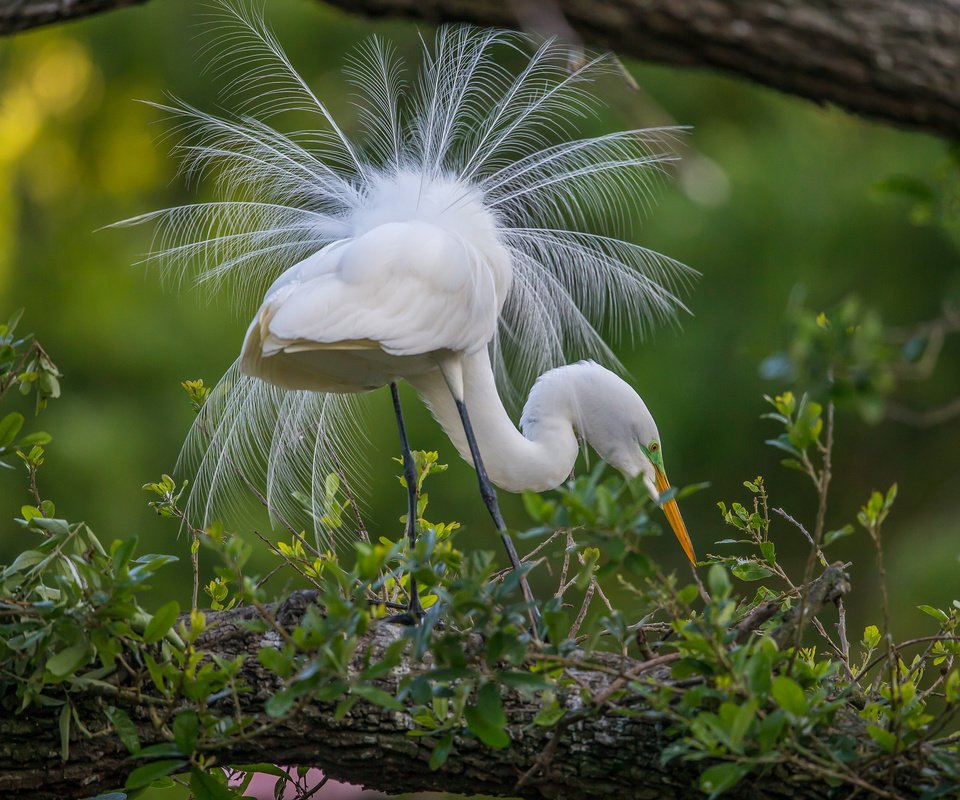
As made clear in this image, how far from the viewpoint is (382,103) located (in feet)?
8.32

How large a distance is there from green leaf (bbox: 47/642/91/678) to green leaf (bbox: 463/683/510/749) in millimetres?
485

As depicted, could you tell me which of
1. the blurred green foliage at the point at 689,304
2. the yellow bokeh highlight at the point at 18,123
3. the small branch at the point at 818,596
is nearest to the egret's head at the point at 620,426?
the small branch at the point at 818,596

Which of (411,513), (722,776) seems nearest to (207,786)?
(722,776)

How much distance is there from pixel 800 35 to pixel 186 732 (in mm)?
1037

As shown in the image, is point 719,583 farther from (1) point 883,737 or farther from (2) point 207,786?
(2) point 207,786

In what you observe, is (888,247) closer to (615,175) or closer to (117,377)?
(615,175)

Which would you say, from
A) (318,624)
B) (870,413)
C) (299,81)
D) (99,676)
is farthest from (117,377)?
(870,413)

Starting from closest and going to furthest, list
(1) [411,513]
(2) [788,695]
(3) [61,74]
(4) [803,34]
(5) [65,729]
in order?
(4) [803,34] → (2) [788,695] → (5) [65,729] → (1) [411,513] → (3) [61,74]

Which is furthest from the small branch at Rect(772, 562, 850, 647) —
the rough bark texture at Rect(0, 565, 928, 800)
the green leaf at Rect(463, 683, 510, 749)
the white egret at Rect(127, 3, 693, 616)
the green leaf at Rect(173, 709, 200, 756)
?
the white egret at Rect(127, 3, 693, 616)

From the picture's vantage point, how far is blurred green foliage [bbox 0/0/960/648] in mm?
4590

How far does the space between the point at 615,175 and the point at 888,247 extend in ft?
8.87

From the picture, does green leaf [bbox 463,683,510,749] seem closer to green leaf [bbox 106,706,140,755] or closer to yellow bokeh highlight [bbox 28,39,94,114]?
green leaf [bbox 106,706,140,755]

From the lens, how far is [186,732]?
4.47 feet

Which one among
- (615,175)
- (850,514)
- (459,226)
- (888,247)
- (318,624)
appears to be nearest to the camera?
(318,624)
